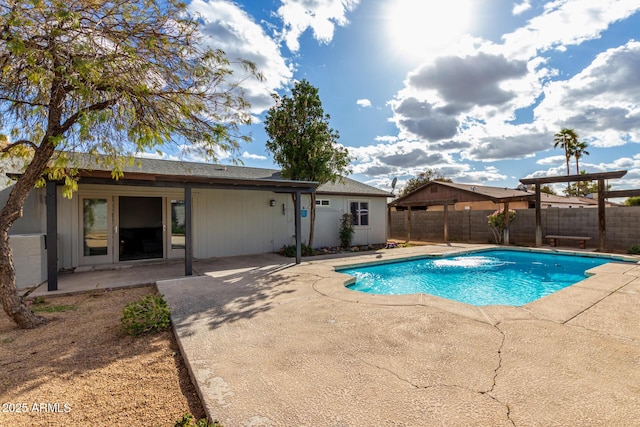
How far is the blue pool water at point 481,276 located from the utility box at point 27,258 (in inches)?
272

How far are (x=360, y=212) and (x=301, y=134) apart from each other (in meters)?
4.76

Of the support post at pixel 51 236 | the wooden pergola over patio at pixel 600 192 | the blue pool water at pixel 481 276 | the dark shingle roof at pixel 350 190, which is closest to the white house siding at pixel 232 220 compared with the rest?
the dark shingle roof at pixel 350 190

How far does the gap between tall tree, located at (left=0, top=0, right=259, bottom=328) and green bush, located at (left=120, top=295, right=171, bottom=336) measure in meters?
1.49

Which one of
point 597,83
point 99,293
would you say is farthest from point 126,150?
point 597,83

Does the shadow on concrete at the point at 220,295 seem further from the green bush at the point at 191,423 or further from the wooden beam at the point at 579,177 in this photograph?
the wooden beam at the point at 579,177

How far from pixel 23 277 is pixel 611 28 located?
15.1 meters

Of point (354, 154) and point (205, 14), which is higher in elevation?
point (205, 14)

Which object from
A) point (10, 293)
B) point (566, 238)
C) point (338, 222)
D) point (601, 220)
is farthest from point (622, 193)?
point (10, 293)

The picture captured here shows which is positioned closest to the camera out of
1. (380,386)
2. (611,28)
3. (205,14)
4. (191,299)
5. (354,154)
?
(380,386)

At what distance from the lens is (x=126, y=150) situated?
465 centimetres

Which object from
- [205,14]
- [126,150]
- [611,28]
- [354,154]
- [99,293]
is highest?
[611,28]

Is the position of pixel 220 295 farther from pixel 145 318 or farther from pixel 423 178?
pixel 423 178

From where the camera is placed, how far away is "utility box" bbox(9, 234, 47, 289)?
6.10 metres

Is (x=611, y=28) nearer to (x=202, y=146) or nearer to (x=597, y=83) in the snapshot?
(x=597, y=83)
